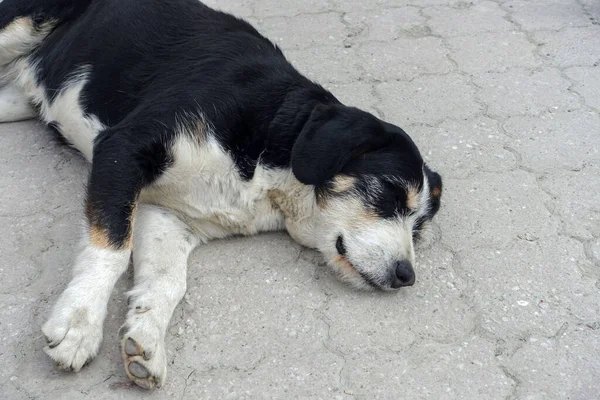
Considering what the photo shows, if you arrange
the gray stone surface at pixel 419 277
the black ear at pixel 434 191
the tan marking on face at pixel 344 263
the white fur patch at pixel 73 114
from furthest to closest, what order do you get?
the white fur patch at pixel 73 114, the black ear at pixel 434 191, the tan marking on face at pixel 344 263, the gray stone surface at pixel 419 277

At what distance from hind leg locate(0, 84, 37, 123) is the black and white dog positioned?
649 mm

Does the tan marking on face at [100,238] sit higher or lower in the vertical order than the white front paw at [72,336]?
higher

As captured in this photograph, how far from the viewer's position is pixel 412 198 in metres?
3.46

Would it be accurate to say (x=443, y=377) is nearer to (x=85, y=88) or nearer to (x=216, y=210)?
(x=216, y=210)

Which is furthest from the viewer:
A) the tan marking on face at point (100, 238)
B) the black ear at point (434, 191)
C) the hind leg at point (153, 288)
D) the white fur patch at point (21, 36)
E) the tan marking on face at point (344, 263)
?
the white fur patch at point (21, 36)

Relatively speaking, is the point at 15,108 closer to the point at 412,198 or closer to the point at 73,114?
the point at 73,114

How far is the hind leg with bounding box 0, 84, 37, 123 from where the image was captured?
4.45 m

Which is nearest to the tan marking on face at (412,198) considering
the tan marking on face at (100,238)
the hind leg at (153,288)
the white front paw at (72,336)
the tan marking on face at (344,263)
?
the tan marking on face at (344,263)

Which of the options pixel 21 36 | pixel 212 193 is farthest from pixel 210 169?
pixel 21 36

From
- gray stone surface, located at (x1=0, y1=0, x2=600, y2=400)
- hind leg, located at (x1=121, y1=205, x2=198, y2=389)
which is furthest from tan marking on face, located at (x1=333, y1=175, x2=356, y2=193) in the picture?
hind leg, located at (x1=121, y1=205, x2=198, y2=389)

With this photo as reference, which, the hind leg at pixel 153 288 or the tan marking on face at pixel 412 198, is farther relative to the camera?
the tan marking on face at pixel 412 198

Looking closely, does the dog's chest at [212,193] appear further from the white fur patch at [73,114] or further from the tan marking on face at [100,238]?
the white fur patch at [73,114]

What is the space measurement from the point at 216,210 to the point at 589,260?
1868 mm

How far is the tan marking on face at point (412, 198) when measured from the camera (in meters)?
3.44
